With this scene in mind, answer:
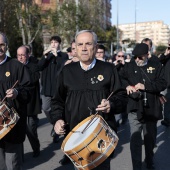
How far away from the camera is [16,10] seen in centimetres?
2856

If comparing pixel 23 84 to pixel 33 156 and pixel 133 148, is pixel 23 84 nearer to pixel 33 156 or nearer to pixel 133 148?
pixel 133 148

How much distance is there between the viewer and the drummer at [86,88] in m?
3.12

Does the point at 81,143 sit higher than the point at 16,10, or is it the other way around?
the point at 16,10

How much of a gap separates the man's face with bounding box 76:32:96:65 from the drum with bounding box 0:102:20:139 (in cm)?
95

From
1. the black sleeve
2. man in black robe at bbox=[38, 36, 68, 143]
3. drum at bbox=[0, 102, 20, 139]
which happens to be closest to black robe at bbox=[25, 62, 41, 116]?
man in black robe at bbox=[38, 36, 68, 143]

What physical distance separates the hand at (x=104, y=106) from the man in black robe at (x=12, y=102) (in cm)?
106

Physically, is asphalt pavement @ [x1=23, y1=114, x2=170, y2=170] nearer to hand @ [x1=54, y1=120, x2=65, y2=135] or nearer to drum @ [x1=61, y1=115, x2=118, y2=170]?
hand @ [x1=54, y1=120, x2=65, y2=135]

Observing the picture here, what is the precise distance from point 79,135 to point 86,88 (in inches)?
20.5

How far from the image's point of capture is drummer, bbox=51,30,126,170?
10.2ft

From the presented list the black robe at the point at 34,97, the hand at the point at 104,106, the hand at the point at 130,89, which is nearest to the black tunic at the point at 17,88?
the hand at the point at 104,106

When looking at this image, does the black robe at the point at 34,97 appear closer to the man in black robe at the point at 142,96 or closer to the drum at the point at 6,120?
the man in black robe at the point at 142,96

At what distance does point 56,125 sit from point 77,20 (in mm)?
24603

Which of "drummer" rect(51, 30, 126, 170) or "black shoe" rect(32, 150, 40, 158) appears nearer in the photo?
"drummer" rect(51, 30, 126, 170)

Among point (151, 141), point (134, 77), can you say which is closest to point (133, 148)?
point (151, 141)
